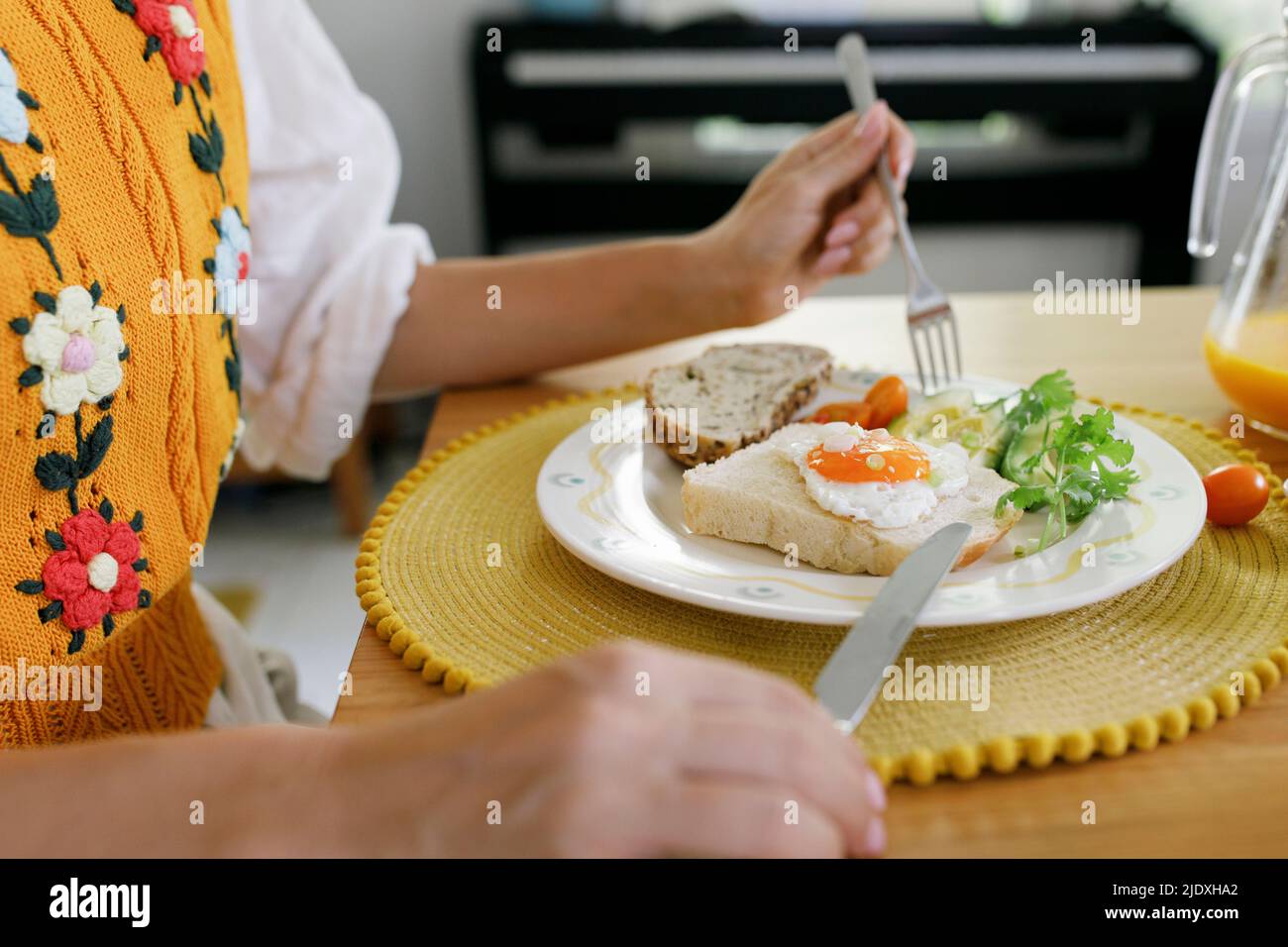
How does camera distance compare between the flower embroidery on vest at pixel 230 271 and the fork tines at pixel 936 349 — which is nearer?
the flower embroidery on vest at pixel 230 271

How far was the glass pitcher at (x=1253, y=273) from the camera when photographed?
100cm

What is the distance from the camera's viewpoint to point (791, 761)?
1.57 ft

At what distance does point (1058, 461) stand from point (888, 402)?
0.79ft

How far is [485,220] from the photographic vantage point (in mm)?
3162

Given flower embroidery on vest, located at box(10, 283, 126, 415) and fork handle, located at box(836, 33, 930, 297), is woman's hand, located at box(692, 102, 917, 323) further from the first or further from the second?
flower embroidery on vest, located at box(10, 283, 126, 415)

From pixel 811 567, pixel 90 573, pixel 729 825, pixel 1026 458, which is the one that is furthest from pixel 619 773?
pixel 1026 458

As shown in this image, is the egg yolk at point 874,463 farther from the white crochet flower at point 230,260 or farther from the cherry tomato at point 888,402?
the white crochet flower at point 230,260

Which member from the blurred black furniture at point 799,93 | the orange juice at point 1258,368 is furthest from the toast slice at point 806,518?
the blurred black furniture at point 799,93

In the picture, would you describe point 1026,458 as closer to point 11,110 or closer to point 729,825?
point 729,825

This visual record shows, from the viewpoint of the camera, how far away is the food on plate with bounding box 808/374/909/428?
1007 mm

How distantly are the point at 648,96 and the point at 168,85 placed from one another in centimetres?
235

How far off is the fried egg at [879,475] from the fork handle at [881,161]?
0.36 metres

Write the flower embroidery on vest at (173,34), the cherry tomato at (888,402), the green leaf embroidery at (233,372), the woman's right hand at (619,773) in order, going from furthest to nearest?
1. the cherry tomato at (888,402)
2. the green leaf embroidery at (233,372)
3. the flower embroidery on vest at (173,34)
4. the woman's right hand at (619,773)
